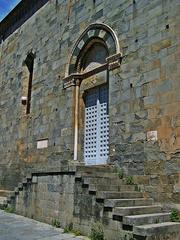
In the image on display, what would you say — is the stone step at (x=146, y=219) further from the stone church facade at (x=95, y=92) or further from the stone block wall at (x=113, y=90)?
the stone block wall at (x=113, y=90)

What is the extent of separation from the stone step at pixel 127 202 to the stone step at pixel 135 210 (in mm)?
210

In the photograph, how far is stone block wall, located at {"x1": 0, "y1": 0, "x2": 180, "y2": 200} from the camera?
817cm

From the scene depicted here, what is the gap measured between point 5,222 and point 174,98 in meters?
5.58

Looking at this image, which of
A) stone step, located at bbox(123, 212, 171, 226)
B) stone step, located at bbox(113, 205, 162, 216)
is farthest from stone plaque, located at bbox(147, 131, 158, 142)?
stone step, located at bbox(123, 212, 171, 226)

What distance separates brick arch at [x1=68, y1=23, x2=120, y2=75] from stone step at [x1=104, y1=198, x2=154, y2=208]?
14.0ft

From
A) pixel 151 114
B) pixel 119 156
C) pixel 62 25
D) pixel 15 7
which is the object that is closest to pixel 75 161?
pixel 119 156

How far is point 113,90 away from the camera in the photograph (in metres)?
9.83

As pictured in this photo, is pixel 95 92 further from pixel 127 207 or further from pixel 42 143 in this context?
pixel 127 207

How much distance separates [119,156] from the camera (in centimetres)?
923

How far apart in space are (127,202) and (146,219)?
Result: 89cm

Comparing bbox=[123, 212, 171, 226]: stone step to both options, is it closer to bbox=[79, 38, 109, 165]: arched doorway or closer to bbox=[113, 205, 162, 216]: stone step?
bbox=[113, 205, 162, 216]: stone step

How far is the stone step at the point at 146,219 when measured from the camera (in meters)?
6.30

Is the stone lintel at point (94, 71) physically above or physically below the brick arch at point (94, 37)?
below

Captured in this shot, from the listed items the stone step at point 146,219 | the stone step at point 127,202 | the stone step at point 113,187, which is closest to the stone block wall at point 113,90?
the stone step at point 113,187
